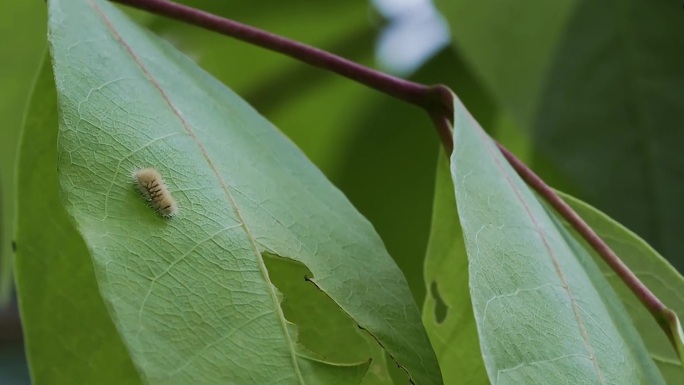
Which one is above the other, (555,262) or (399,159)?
(555,262)

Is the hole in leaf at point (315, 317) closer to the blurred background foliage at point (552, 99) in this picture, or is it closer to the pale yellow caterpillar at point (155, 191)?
the pale yellow caterpillar at point (155, 191)

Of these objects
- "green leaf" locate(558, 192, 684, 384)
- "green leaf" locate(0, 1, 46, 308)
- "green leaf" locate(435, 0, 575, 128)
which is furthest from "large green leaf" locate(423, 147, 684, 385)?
"green leaf" locate(0, 1, 46, 308)

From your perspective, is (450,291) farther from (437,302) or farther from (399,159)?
(399,159)

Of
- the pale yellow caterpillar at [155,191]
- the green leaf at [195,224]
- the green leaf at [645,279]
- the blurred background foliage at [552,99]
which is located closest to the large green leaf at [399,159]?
the blurred background foliage at [552,99]

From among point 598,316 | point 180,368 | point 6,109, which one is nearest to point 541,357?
point 598,316

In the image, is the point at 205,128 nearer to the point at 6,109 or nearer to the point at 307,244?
the point at 307,244

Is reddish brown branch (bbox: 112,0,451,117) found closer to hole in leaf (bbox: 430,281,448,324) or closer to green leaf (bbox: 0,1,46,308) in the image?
hole in leaf (bbox: 430,281,448,324)

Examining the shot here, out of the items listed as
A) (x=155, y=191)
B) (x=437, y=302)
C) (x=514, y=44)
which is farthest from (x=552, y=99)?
(x=155, y=191)
